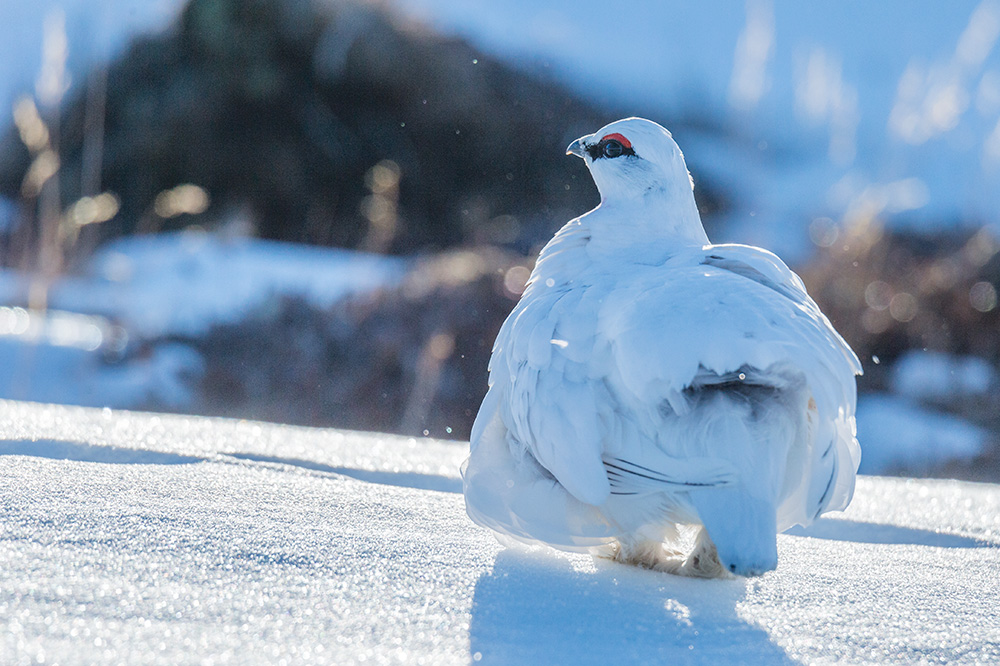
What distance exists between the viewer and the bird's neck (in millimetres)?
1703

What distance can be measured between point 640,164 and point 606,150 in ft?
0.31

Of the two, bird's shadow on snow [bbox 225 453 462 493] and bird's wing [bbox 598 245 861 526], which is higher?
bird's wing [bbox 598 245 861 526]

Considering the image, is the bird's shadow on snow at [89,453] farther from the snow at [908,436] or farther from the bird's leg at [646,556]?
the snow at [908,436]

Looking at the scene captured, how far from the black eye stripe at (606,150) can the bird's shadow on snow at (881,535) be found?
874 mm

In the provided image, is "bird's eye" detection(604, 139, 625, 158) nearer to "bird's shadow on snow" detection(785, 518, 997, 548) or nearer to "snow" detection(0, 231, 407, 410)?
"bird's shadow on snow" detection(785, 518, 997, 548)

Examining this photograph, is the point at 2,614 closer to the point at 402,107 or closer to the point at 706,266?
Answer: the point at 706,266

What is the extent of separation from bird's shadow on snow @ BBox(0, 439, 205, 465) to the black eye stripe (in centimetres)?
106

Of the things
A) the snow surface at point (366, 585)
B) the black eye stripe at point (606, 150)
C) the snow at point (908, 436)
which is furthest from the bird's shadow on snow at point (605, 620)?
the snow at point (908, 436)

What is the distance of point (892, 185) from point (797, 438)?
3923 mm

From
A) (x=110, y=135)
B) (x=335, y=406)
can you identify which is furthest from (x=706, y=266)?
(x=110, y=135)

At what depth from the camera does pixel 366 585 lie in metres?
1.05

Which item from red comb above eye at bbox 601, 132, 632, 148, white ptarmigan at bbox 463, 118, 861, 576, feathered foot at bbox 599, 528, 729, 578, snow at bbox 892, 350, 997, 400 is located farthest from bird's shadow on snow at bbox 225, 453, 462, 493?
snow at bbox 892, 350, 997, 400

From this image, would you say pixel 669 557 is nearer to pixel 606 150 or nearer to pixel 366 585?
pixel 366 585

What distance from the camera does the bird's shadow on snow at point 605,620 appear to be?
907 millimetres
